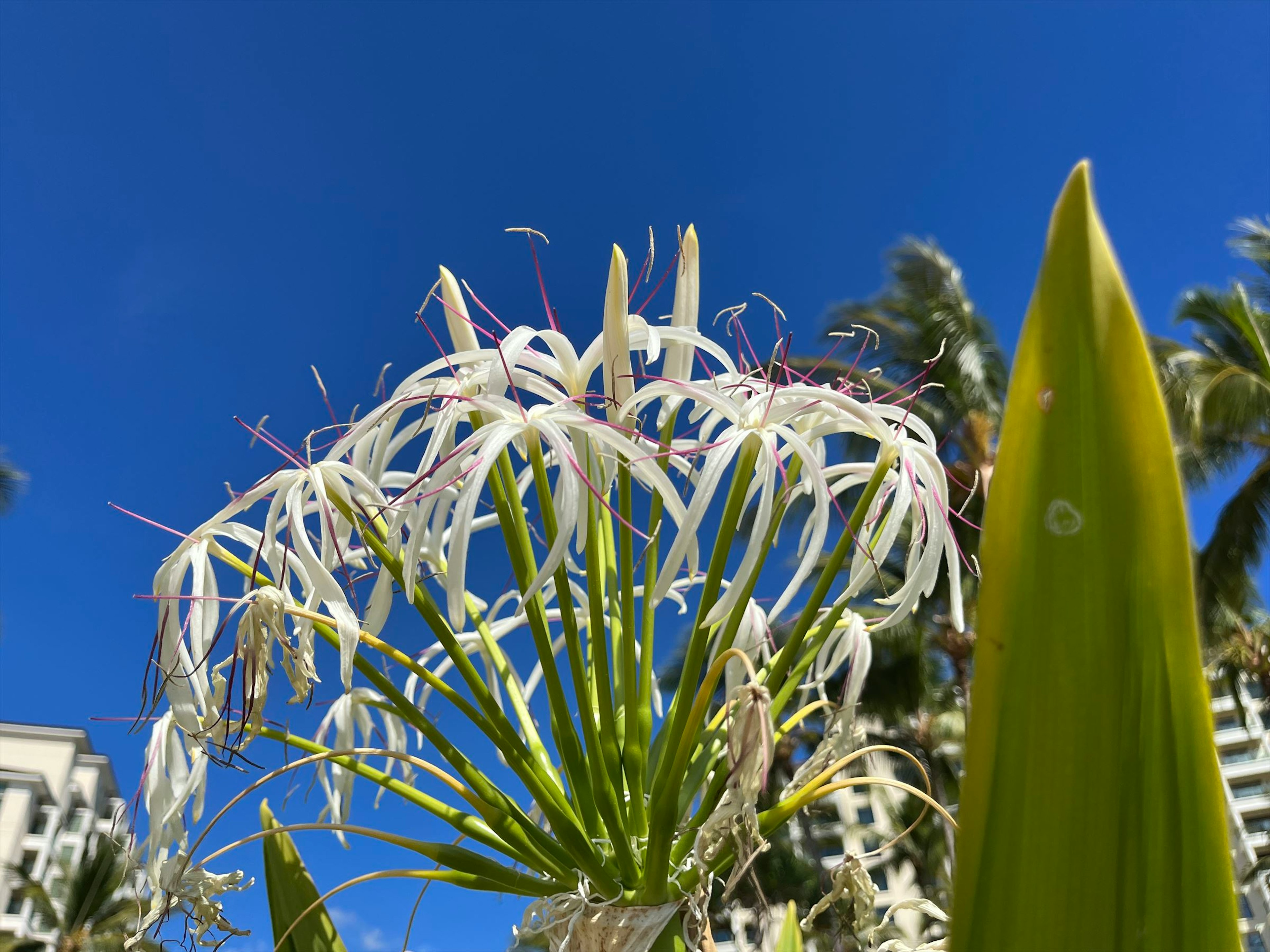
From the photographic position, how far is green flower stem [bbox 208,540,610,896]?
4.12 ft

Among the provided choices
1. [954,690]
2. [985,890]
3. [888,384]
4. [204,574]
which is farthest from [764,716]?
[954,690]

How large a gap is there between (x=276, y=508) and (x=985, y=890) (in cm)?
105

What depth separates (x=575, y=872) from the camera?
1.30 metres

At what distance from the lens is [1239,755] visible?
149ft

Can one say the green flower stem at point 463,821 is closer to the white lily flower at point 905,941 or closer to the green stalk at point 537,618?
the green stalk at point 537,618

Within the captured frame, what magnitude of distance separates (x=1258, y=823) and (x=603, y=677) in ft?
175

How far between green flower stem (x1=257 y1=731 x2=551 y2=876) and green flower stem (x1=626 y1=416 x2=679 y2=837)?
149mm

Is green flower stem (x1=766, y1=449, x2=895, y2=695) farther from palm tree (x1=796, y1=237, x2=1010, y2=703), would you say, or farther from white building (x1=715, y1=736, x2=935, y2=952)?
white building (x1=715, y1=736, x2=935, y2=952)

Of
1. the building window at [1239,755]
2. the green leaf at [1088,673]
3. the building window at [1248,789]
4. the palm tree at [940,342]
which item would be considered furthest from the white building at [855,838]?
the green leaf at [1088,673]

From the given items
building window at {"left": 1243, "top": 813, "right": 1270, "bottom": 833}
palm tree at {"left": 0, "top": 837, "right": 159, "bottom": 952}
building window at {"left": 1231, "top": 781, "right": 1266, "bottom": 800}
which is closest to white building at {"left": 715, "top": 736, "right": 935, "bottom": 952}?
building window at {"left": 1243, "top": 813, "right": 1270, "bottom": 833}

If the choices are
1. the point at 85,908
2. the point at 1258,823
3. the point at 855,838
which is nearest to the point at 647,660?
the point at 85,908

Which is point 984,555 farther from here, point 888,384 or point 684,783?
point 888,384

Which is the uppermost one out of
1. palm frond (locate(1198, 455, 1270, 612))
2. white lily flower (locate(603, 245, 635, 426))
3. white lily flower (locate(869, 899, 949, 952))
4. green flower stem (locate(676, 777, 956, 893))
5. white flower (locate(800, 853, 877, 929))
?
palm frond (locate(1198, 455, 1270, 612))

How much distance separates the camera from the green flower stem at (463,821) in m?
1.30
